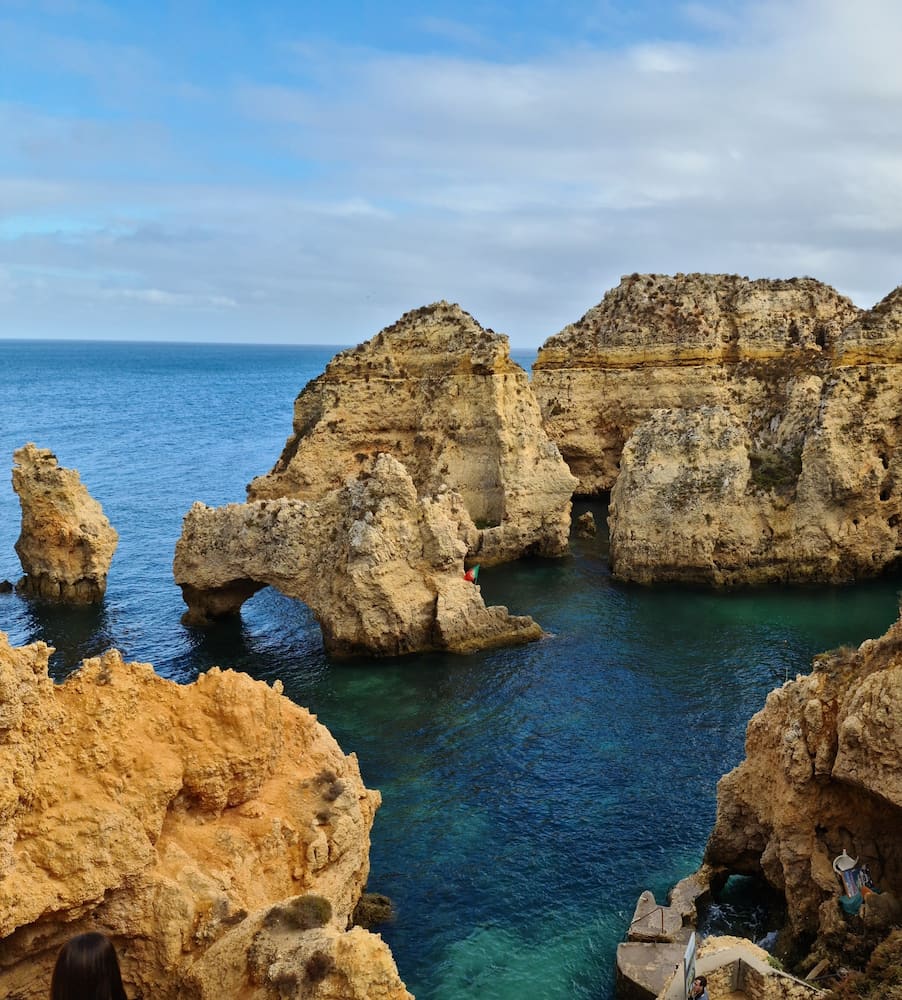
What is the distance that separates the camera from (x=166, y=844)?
1443 cm

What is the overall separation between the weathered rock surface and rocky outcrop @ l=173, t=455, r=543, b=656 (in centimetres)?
1748

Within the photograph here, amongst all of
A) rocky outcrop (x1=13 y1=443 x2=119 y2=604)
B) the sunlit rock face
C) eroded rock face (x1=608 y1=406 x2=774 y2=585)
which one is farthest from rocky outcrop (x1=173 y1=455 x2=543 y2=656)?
the sunlit rock face

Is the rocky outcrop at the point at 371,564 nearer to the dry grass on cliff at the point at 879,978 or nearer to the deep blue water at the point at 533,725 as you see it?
the deep blue water at the point at 533,725

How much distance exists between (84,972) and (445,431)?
143 feet

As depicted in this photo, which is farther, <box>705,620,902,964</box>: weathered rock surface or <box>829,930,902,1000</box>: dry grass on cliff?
<box>705,620,902,964</box>: weathered rock surface

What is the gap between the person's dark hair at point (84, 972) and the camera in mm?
7887

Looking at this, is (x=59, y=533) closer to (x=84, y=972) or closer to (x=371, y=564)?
(x=371, y=564)

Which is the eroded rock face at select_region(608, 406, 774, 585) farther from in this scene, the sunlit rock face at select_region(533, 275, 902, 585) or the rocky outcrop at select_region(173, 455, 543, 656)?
the rocky outcrop at select_region(173, 455, 543, 656)

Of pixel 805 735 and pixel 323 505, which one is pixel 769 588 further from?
pixel 805 735

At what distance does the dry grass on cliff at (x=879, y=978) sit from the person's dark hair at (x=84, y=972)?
9.71m

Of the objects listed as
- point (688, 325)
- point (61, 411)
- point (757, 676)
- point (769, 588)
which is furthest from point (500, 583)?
point (61, 411)

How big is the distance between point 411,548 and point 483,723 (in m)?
7.85

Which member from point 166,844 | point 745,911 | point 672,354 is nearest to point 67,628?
point 166,844

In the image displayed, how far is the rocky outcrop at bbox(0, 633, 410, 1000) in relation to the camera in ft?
40.2
